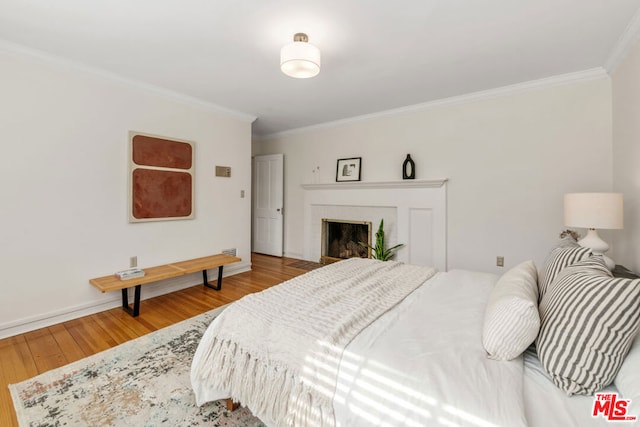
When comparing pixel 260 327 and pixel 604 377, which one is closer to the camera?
pixel 604 377

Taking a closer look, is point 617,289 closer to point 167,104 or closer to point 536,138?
point 536,138

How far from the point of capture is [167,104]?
3.25 m

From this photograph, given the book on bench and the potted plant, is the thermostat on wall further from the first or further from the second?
the potted plant

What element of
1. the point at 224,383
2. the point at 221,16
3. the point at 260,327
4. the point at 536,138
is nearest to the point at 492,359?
the point at 260,327

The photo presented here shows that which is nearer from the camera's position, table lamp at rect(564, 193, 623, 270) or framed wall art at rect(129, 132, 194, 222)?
table lamp at rect(564, 193, 623, 270)

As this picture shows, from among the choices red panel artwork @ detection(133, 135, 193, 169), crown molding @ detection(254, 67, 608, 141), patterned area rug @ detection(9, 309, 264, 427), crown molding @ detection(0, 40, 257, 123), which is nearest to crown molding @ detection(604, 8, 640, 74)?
crown molding @ detection(254, 67, 608, 141)

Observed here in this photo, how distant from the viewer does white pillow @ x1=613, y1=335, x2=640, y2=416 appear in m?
0.76

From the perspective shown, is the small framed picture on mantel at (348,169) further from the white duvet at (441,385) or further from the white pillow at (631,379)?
the white pillow at (631,379)

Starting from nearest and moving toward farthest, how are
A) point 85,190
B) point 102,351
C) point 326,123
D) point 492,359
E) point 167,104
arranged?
1. point 492,359
2. point 102,351
3. point 85,190
4. point 167,104
5. point 326,123

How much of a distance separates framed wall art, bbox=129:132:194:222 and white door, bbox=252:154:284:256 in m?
1.87

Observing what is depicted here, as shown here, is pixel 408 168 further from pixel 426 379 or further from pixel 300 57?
pixel 426 379

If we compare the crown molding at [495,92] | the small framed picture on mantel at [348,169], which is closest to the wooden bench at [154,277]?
the small framed picture on mantel at [348,169]

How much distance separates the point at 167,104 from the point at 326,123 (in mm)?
2313

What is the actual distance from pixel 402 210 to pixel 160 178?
10.1ft
